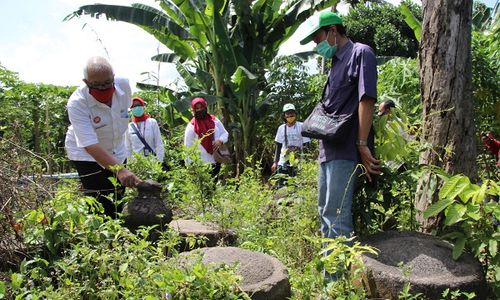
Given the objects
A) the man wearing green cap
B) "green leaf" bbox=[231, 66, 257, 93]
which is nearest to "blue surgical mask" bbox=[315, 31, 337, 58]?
the man wearing green cap

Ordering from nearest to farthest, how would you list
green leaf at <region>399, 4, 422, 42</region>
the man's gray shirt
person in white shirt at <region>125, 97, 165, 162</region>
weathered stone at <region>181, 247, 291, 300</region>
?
weathered stone at <region>181, 247, 291, 300</region>, the man's gray shirt, person in white shirt at <region>125, 97, 165, 162</region>, green leaf at <region>399, 4, 422, 42</region>

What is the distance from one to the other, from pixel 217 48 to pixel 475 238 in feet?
29.3

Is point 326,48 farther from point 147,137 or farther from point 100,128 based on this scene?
point 147,137

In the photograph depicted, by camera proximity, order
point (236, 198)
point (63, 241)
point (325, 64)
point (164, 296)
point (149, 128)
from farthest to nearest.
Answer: point (325, 64)
point (149, 128)
point (236, 198)
point (63, 241)
point (164, 296)

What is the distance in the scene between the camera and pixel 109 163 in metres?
3.73

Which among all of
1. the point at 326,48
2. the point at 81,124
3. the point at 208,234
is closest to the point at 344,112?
the point at 326,48

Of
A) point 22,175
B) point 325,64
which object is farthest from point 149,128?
point 325,64

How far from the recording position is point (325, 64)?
14234 mm

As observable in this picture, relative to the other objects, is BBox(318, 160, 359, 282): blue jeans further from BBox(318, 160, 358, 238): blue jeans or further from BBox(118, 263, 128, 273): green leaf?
BBox(118, 263, 128, 273): green leaf

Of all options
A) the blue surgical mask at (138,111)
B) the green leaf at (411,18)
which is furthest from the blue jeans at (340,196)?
the green leaf at (411,18)

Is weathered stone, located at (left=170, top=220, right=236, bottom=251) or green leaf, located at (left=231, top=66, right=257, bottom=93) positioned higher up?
green leaf, located at (left=231, top=66, right=257, bottom=93)

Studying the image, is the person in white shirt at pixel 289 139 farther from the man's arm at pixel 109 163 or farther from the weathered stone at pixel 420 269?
the weathered stone at pixel 420 269

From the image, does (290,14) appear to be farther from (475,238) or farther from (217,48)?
(475,238)

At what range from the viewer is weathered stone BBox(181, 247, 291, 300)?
8.86 ft
